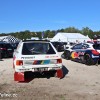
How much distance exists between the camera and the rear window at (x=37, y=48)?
471 inches

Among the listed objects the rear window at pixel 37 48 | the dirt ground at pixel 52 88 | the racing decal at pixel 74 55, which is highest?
the rear window at pixel 37 48

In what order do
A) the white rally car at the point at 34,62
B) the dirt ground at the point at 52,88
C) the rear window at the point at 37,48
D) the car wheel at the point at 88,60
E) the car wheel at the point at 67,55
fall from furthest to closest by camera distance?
the car wheel at the point at 67,55, the car wheel at the point at 88,60, the rear window at the point at 37,48, the white rally car at the point at 34,62, the dirt ground at the point at 52,88

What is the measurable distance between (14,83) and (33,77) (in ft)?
5.15

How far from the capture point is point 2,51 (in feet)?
77.6

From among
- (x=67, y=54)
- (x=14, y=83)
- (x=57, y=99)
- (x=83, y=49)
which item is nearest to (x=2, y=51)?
(x=67, y=54)

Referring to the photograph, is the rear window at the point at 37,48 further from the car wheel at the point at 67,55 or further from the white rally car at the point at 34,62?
the car wheel at the point at 67,55

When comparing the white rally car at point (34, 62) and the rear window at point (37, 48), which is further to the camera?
the rear window at point (37, 48)

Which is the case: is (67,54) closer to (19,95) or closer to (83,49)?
(83,49)

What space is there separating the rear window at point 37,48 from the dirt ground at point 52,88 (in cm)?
112

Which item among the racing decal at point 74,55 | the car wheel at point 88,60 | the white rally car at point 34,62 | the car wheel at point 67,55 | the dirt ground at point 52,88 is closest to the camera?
the dirt ground at point 52,88

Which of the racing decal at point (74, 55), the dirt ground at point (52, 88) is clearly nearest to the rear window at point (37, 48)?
the dirt ground at point (52, 88)

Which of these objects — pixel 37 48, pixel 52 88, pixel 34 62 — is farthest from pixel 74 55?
pixel 52 88

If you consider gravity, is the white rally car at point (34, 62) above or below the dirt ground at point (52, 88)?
above

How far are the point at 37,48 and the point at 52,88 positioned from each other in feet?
10.3
